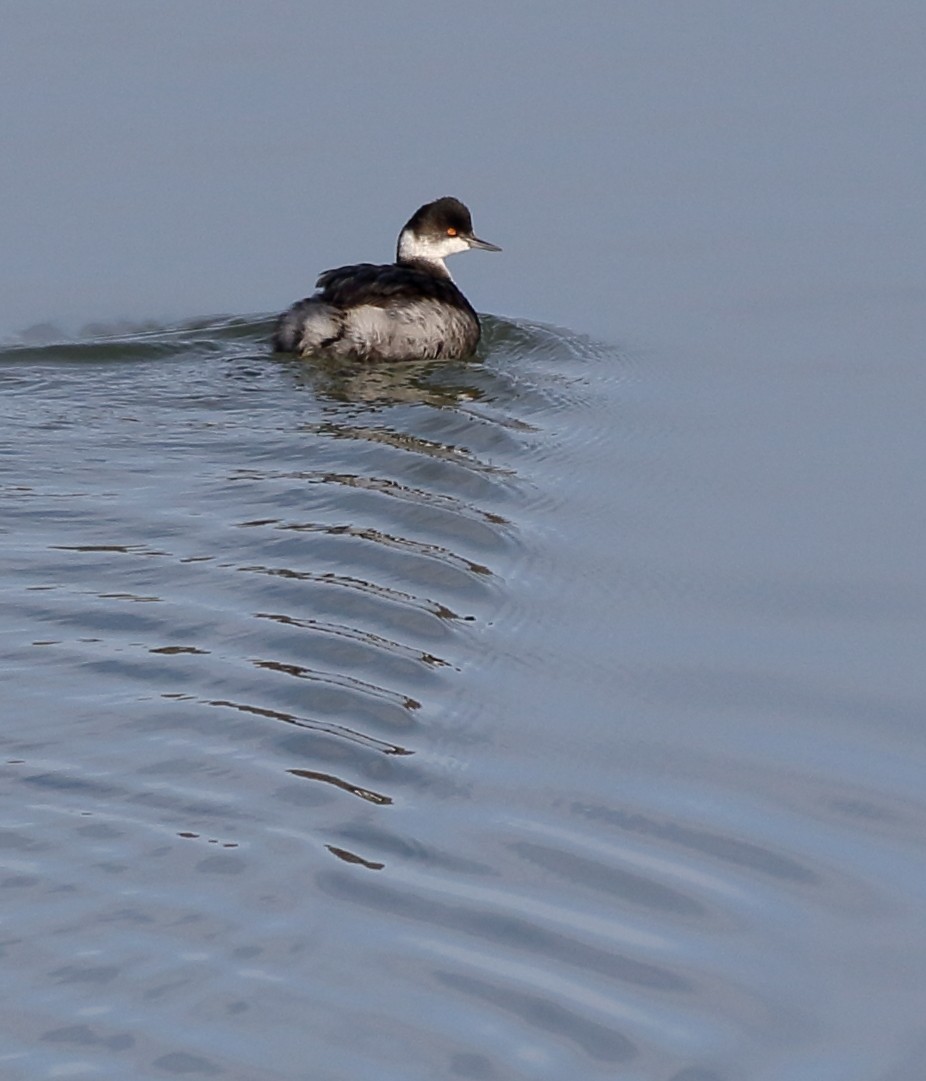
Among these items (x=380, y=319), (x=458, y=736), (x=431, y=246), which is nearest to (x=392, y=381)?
(x=380, y=319)

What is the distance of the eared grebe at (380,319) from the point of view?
9.98 meters

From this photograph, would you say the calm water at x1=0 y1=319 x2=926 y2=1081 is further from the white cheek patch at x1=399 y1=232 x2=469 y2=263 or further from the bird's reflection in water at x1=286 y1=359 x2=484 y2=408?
the white cheek patch at x1=399 y1=232 x2=469 y2=263

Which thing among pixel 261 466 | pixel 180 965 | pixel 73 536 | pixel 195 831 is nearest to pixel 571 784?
pixel 195 831

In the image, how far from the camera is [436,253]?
11.4 meters

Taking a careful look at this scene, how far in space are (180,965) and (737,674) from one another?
2.54m

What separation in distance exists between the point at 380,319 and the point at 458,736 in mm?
4751

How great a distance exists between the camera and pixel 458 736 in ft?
18.5

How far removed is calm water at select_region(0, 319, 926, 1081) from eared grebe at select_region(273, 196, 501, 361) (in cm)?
71

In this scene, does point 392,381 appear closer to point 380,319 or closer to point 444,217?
point 380,319

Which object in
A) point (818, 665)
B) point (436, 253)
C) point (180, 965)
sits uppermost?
point (436, 253)

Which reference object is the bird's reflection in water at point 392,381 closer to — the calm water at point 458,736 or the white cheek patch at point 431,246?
the calm water at point 458,736

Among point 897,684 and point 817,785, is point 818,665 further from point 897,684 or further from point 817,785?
point 817,785

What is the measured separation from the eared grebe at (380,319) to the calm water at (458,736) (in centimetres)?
71

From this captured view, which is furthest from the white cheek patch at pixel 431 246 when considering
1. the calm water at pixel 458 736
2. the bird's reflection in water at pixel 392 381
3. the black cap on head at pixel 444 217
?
the calm water at pixel 458 736
